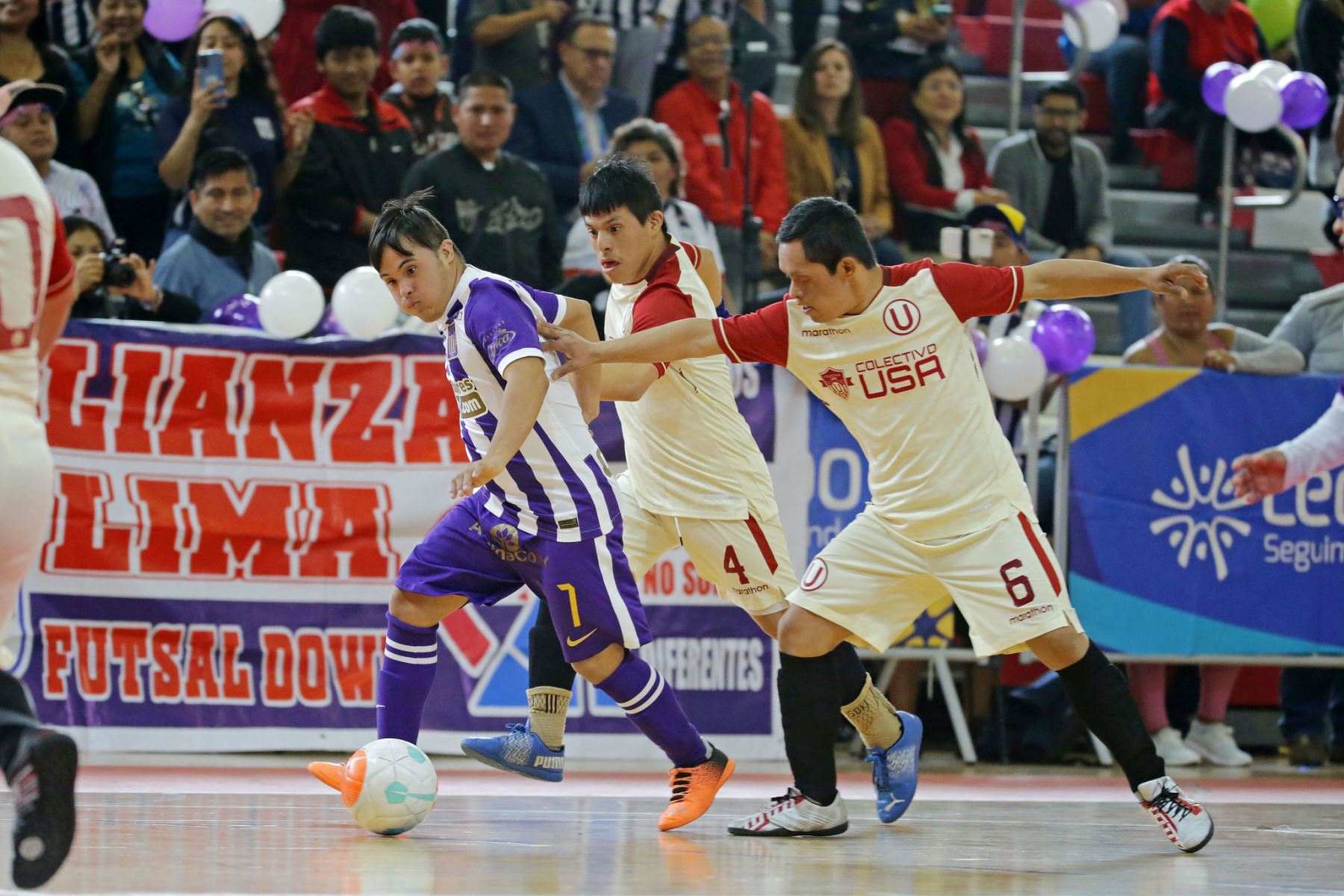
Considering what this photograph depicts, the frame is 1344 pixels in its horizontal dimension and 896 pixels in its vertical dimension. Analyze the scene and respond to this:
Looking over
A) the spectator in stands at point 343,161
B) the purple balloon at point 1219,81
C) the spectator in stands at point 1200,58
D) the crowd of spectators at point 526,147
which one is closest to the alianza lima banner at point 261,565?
the crowd of spectators at point 526,147

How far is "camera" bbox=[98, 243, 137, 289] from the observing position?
24.7 feet

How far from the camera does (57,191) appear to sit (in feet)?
27.0

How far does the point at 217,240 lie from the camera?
27.0 ft

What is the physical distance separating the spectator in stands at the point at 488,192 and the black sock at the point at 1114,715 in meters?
4.27

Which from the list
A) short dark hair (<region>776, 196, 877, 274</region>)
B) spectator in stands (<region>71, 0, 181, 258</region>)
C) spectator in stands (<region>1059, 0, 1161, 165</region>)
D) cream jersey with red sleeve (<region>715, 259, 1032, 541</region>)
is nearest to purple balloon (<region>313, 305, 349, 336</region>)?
spectator in stands (<region>71, 0, 181, 258</region>)

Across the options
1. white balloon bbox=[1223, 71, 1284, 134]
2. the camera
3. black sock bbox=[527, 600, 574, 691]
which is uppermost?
white balloon bbox=[1223, 71, 1284, 134]

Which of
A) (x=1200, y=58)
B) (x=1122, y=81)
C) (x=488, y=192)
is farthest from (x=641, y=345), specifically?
(x=1122, y=81)

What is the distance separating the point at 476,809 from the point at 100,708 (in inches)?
92.0

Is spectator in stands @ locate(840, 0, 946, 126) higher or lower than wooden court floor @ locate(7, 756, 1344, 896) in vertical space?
higher

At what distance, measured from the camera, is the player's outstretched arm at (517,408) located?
4789mm

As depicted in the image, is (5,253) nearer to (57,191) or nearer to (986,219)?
(57,191)

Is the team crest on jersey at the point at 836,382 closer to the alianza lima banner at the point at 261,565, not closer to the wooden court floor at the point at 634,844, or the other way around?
the wooden court floor at the point at 634,844

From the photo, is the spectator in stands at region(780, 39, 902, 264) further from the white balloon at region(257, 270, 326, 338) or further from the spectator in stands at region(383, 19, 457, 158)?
the white balloon at region(257, 270, 326, 338)

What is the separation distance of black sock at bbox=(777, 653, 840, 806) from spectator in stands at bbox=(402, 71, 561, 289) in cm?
383
